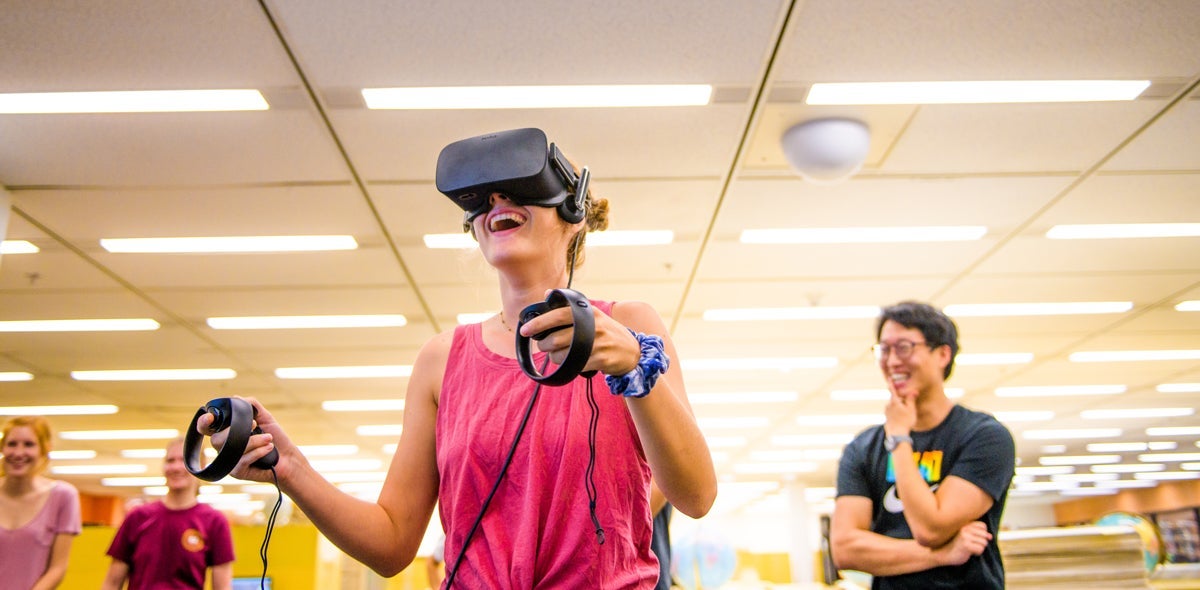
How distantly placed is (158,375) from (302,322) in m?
2.25

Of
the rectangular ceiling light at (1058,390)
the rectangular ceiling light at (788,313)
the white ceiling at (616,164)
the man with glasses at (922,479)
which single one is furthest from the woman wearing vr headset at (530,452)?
the rectangular ceiling light at (1058,390)

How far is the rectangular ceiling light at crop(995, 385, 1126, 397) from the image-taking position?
878 centimetres

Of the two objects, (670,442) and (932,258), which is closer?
(670,442)

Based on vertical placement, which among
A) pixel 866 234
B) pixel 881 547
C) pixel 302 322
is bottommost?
pixel 881 547

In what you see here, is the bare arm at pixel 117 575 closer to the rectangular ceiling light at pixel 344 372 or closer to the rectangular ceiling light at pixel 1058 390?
the rectangular ceiling light at pixel 344 372

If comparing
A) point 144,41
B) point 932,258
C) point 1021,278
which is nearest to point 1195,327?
point 1021,278

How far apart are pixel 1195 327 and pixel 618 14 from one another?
626cm

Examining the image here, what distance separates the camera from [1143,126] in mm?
3627

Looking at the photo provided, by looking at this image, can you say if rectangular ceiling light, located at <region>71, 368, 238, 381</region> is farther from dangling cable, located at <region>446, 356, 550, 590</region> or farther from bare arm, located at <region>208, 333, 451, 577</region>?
dangling cable, located at <region>446, 356, 550, 590</region>

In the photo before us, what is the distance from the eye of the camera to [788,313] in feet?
20.1

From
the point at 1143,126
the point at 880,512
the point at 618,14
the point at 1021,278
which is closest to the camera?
the point at 880,512

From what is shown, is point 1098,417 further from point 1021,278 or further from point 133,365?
point 133,365

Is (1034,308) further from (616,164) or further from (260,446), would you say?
(260,446)

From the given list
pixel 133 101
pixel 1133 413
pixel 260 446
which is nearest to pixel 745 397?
pixel 1133 413
